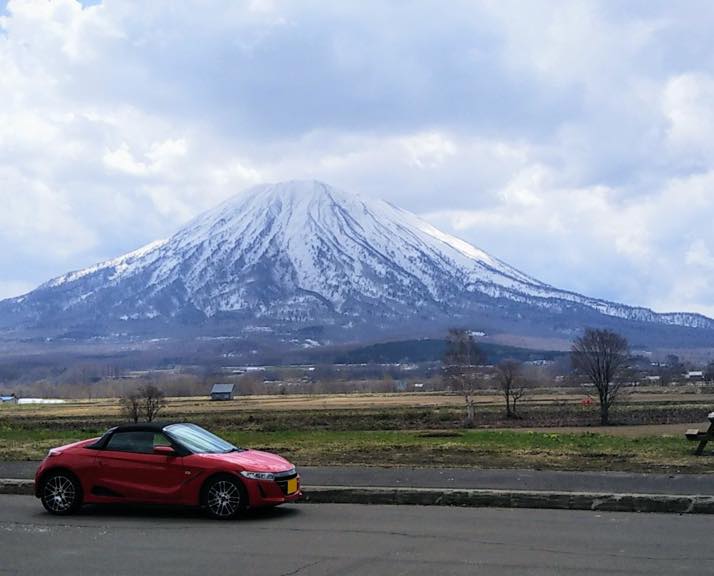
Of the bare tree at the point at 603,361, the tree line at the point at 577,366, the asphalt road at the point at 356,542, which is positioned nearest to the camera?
the asphalt road at the point at 356,542

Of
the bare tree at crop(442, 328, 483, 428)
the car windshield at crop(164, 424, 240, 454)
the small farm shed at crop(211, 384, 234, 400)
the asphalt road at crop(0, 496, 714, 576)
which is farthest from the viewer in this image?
the small farm shed at crop(211, 384, 234, 400)

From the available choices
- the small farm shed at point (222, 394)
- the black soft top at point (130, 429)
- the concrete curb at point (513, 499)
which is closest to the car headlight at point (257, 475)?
the black soft top at point (130, 429)

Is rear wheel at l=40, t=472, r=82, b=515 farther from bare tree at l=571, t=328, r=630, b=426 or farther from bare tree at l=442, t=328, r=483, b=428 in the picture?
bare tree at l=442, t=328, r=483, b=428

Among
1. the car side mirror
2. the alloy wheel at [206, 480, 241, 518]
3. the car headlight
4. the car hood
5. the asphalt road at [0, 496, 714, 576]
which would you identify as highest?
the car side mirror

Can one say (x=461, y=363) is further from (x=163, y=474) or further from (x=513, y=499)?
(x=163, y=474)

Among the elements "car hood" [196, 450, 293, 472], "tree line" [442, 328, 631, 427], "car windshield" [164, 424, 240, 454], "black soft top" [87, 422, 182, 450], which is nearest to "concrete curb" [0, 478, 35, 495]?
"black soft top" [87, 422, 182, 450]

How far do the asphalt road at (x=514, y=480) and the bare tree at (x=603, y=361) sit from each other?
144 ft

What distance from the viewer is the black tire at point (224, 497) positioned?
41.5 ft

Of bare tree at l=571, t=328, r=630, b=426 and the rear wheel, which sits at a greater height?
bare tree at l=571, t=328, r=630, b=426

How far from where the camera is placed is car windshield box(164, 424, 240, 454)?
13.3 metres

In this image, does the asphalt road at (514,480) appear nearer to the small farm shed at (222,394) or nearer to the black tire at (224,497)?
the black tire at (224,497)

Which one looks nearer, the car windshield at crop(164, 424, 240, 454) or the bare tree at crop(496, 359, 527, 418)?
the car windshield at crop(164, 424, 240, 454)

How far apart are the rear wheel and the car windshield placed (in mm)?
1509

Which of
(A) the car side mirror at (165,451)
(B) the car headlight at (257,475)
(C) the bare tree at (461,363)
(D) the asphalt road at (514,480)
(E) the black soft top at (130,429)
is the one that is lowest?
(D) the asphalt road at (514,480)
